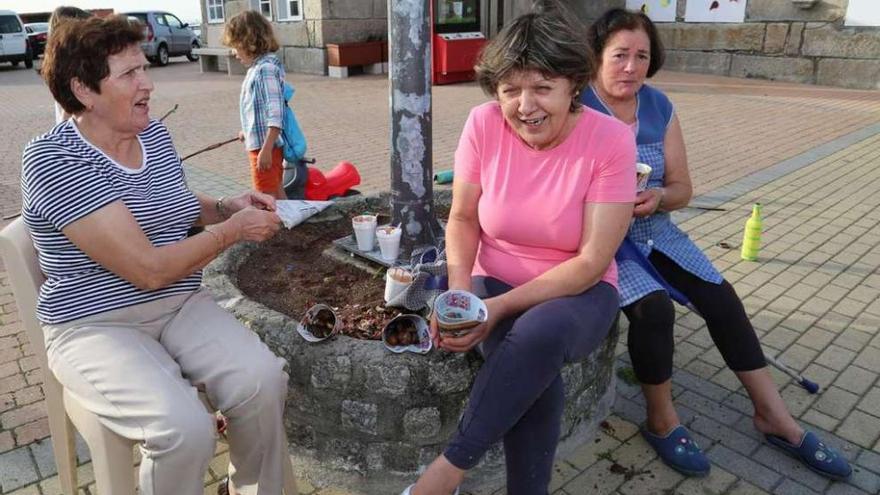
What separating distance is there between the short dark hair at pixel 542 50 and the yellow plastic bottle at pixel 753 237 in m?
2.59

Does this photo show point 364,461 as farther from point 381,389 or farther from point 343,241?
point 343,241

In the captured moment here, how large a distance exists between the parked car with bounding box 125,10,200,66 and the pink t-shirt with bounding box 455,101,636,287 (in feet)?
67.4

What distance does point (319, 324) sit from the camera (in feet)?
7.50

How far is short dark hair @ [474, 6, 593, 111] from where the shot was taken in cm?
A: 200

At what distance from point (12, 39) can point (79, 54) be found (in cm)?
2131

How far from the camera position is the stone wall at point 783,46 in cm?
1143

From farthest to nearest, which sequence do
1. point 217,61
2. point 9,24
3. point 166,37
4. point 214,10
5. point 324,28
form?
point 166,37, point 9,24, point 214,10, point 217,61, point 324,28

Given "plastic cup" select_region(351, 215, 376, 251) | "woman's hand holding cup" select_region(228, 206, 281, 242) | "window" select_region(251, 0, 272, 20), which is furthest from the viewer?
"window" select_region(251, 0, 272, 20)

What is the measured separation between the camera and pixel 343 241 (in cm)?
332

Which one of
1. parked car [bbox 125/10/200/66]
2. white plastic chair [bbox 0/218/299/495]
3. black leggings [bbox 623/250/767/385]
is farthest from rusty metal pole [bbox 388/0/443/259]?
parked car [bbox 125/10/200/66]

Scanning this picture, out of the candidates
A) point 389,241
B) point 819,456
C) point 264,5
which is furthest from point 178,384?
point 264,5

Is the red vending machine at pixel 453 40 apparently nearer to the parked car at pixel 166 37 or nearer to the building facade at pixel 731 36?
the building facade at pixel 731 36

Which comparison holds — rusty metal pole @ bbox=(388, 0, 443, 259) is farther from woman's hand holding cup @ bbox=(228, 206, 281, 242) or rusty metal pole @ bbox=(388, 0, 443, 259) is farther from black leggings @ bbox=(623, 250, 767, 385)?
black leggings @ bbox=(623, 250, 767, 385)

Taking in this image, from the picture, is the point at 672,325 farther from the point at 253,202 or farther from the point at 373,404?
the point at 253,202
